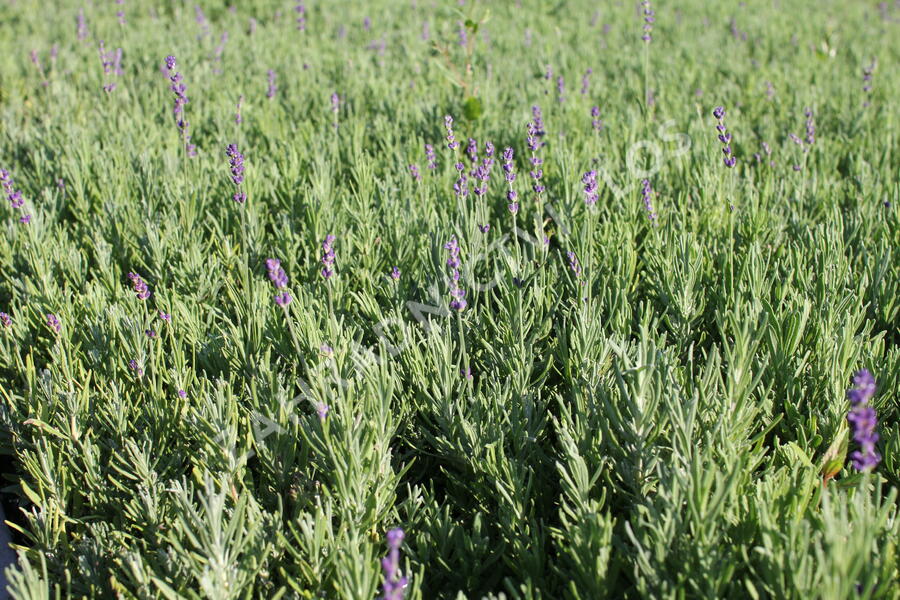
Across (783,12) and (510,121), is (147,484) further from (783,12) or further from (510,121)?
(783,12)

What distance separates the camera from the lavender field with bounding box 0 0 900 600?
1742mm

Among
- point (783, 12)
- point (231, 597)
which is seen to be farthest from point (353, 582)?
point (783, 12)

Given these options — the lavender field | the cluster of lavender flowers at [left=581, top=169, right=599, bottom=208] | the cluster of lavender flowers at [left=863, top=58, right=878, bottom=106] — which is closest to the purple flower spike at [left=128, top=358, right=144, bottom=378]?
the lavender field

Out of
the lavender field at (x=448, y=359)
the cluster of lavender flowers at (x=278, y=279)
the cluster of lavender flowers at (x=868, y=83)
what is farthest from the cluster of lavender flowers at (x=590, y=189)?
the cluster of lavender flowers at (x=868, y=83)

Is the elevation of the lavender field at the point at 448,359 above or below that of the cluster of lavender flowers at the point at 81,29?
below

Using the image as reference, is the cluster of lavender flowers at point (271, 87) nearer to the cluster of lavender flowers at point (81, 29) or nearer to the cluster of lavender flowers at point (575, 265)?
the cluster of lavender flowers at point (81, 29)

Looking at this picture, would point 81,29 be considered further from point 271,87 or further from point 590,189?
point 590,189

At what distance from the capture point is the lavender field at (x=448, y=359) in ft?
5.72

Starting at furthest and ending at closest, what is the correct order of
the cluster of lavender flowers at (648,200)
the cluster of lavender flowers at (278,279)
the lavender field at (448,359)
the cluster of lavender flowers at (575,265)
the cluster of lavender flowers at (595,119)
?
the cluster of lavender flowers at (595,119)
the cluster of lavender flowers at (648,200)
the cluster of lavender flowers at (575,265)
the cluster of lavender flowers at (278,279)
the lavender field at (448,359)

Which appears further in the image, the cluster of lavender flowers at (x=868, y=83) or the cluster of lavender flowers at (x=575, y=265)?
the cluster of lavender flowers at (x=868, y=83)

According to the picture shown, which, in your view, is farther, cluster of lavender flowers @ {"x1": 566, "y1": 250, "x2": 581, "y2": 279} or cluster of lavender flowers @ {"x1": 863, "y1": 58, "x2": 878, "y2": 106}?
cluster of lavender flowers @ {"x1": 863, "y1": 58, "x2": 878, "y2": 106}

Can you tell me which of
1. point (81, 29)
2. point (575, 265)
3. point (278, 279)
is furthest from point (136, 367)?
point (81, 29)

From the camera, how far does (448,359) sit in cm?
215

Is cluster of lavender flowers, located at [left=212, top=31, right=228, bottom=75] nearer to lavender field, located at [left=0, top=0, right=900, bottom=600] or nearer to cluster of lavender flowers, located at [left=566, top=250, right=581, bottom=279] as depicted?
lavender field, located at [left=0, top=0, right=900, bottom=600]
